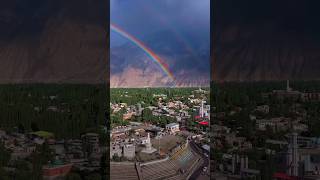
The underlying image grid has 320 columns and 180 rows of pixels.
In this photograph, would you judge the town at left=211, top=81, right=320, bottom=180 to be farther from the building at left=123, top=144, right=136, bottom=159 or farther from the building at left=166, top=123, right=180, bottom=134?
the building at left=166, top=123, right=180, bottom=134

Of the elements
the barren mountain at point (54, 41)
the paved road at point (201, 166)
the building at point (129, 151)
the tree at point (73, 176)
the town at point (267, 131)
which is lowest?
the paved road at point (201, 166)

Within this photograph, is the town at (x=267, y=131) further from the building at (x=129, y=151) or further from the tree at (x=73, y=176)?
the building at (x=129, y=151)

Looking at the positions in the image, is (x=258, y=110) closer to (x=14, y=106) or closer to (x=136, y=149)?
(x=14, y=106)

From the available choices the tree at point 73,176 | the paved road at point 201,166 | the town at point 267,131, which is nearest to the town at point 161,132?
the paved road at point 201,166

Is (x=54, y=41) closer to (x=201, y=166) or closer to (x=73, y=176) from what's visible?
(x=73, y=176)

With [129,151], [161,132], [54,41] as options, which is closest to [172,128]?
[161,132]

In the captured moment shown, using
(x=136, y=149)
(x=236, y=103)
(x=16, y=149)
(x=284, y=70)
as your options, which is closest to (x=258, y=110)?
(x=236, y=103)
